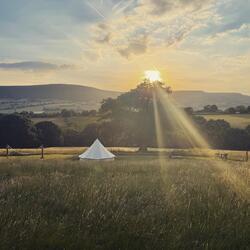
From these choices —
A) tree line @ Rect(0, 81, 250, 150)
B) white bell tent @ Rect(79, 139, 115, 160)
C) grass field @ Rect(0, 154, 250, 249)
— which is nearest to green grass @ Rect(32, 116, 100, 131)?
tree line @ Rect(0, 81, 250, 150)

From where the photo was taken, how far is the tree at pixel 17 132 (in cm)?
9025

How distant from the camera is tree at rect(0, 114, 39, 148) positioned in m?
90.2

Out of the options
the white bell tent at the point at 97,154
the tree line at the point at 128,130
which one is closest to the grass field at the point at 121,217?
the white bell tent at the point at 97,154

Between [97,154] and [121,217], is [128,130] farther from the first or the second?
[121,217]

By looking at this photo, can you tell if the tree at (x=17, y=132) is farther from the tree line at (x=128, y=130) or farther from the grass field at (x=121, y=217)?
the grass field at (x=121, y=217)

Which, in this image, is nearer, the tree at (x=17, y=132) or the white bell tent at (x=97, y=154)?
the white bell tent at (x=97, y=154)

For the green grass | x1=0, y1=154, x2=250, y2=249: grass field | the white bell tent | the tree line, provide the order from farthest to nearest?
1. the green grass
2. the tree line
3. the white bell tent
4. x1=0, y1=154, x2=250, y2=249: grass field

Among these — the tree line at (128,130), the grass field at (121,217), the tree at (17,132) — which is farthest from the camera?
the tree at (17,132)

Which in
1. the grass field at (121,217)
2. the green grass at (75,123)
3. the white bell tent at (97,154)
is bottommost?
the white bell tent at (97,154)

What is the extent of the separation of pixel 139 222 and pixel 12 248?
168 centimetres

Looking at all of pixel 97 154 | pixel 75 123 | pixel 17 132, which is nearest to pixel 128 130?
pixel 75 123

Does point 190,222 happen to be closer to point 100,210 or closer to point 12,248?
point 100,210

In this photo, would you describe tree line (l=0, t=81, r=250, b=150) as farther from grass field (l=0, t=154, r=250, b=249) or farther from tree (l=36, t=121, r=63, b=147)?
grass field (l=0, t=154, r=250, b=249)

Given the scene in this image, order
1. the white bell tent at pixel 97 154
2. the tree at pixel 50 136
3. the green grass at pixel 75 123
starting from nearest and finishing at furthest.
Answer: the white bell tent at pixel 97 154, the tree at pixel 50 136, the green grass at pixel 75 123
